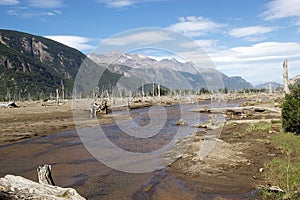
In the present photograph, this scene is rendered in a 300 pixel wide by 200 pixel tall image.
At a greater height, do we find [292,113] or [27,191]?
[292,113]

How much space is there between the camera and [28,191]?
290 inches

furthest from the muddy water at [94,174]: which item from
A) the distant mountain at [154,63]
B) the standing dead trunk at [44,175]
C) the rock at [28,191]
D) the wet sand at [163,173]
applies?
the distant mountain at [154,63]

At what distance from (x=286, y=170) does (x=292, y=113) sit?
31.4 ft

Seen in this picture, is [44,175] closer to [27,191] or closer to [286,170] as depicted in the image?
[27,191]

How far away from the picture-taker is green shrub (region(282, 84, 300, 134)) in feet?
70.4

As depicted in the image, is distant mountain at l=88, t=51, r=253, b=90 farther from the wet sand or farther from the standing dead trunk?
the standing dead trunk

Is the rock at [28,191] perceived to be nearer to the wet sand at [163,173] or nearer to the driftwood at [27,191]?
the driftwood at [27,191]

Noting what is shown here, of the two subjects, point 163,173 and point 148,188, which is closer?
point 148,188

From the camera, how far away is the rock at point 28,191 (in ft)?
23.6

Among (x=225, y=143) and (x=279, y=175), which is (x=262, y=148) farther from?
(x=279, y=175)

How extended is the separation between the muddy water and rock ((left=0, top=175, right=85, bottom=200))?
16.3 feet

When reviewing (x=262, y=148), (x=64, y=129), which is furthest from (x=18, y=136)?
(x=262, y=148)

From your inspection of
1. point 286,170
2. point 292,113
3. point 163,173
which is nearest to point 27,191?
point 163,173

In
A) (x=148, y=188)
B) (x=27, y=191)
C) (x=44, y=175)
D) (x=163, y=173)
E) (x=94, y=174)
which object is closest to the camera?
(x=27, y=191)
